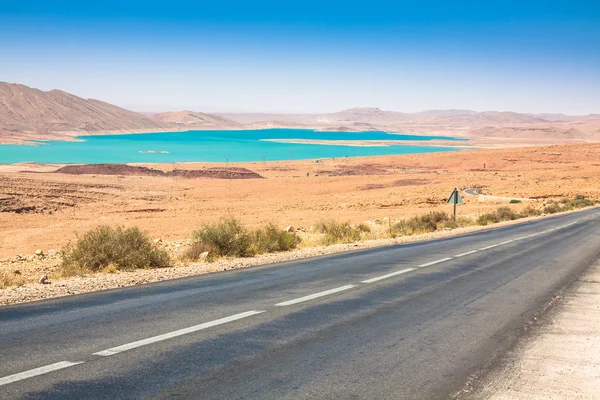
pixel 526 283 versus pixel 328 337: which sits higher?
pixel 328 337

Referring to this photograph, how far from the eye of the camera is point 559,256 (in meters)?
19.2

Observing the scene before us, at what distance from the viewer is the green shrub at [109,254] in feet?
46.2

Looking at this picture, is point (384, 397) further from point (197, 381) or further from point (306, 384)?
point (197, 381)

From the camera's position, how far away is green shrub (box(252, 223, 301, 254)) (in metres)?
18.7

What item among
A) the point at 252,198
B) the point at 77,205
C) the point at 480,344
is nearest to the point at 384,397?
the point at 480,344

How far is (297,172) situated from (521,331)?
88752 mm

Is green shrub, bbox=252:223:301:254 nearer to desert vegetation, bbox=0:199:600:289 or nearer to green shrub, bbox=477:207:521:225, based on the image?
desert vegetation, bbox=0:199:600:289

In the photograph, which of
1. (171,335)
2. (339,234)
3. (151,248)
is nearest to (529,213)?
(339,234)

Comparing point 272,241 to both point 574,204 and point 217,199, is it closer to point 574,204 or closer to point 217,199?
point 217,199

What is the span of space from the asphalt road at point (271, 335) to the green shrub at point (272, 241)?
5300 millimetres

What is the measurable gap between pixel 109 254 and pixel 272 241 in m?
6.08

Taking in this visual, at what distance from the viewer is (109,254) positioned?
1425 cm

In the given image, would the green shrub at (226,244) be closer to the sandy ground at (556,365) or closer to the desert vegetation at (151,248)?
the desert vegetation at (151,248)

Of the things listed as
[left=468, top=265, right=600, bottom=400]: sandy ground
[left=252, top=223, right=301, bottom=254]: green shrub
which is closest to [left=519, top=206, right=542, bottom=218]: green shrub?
[left=252, top=223, right=301, bottom=254]: green shrub
